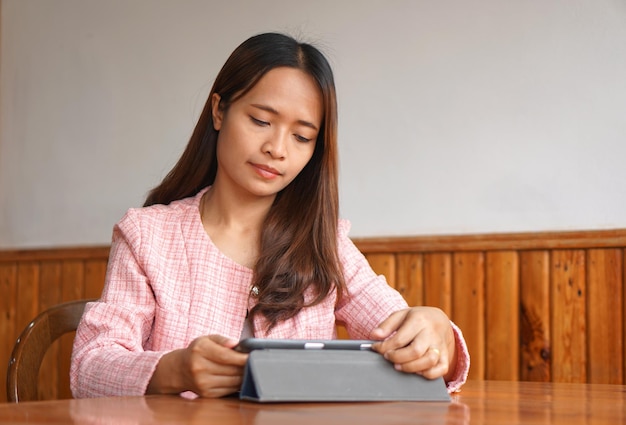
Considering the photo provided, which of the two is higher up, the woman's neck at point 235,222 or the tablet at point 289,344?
the woman's neck at point 235,222

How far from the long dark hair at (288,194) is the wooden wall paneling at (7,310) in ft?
6.64

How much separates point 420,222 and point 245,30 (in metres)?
0.96

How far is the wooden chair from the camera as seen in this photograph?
63.1 inches

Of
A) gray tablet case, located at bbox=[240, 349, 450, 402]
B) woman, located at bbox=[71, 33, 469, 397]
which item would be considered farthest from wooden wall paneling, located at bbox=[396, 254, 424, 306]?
gray tablet case, located at bbox=[240, 349, 450, 402]

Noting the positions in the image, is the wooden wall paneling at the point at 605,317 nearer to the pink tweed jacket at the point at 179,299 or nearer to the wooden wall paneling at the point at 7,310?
the pink tweed jacket at the point at 179,299

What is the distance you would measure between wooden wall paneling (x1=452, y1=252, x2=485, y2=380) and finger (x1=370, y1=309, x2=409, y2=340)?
1498 millimetres

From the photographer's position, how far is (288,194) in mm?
1760

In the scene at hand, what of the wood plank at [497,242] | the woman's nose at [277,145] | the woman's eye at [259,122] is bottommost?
the wood plank at [497,242]

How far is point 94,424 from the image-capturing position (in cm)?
77

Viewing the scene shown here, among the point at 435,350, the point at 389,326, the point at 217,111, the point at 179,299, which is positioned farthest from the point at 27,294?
the point at 435,350

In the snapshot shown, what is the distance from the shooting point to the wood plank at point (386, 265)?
2.88 metres

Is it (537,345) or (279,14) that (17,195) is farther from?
(537,345)

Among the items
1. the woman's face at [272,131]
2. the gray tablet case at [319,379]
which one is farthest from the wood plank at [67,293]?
the gray tablet case at [319,379]

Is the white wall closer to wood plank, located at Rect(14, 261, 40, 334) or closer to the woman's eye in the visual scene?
wood plank, located at Rect(14, 261, 40, 334)
